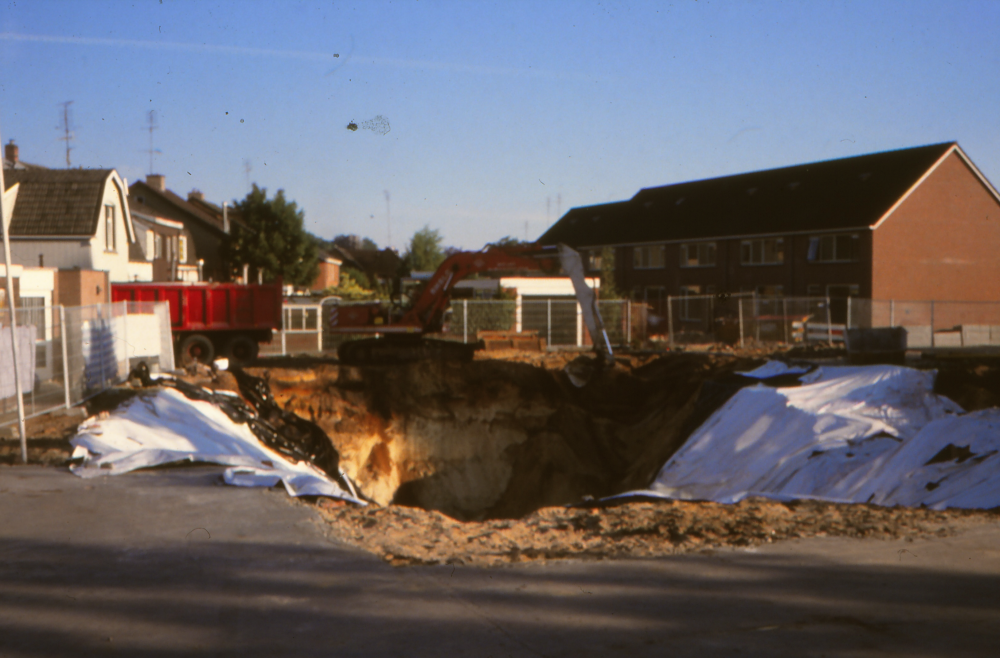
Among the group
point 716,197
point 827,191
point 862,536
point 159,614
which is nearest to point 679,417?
point 862,536

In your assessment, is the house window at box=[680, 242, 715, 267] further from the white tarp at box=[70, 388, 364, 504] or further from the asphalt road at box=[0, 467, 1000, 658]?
the asphalt road at box=[0, 467, 1000, 658]

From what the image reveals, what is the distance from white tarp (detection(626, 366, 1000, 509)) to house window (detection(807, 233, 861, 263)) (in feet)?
83.2

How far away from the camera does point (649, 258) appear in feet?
156

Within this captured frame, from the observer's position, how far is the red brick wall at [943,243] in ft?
120

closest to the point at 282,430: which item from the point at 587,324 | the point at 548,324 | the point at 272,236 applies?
the point at 587,324

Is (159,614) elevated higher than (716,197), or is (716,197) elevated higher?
(716,197)

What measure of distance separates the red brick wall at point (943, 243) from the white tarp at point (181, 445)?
31.7 metres

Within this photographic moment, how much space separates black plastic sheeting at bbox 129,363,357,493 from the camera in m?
12.2

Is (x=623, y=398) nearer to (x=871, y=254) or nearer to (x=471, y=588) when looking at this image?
(x=471, y=588)

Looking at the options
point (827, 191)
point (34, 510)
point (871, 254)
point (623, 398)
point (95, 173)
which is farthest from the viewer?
point (827, 191)

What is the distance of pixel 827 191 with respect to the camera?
134ft

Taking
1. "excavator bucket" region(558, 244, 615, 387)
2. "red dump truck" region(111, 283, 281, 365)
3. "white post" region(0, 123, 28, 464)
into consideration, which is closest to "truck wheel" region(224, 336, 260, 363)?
"red dump truck" region(111, 283, 281, 365)

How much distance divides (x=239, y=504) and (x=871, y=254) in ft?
112

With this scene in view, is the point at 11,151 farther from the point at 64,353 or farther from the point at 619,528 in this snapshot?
the point at 619,528
